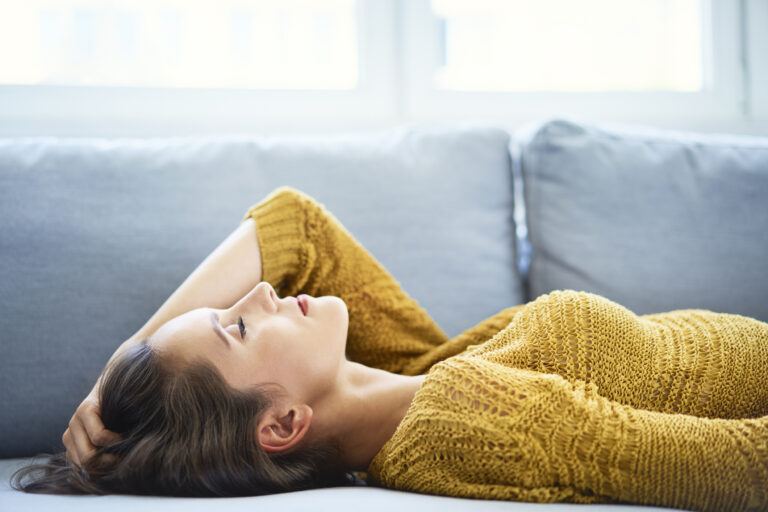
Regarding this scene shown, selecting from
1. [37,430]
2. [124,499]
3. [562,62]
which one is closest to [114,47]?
[37,430]

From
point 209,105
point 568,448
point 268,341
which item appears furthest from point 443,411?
point 209,105

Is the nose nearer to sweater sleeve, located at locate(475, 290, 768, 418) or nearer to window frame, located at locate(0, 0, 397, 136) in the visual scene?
sweater sleeve, located at locate(475, 290, 768, 418)

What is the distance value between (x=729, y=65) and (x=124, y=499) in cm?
215

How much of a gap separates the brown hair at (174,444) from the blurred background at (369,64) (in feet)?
3.54

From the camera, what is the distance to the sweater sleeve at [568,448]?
0.84 metres

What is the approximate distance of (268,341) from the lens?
1.05 meters

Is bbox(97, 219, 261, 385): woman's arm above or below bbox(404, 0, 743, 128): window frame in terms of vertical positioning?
below

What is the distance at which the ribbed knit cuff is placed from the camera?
129 cm

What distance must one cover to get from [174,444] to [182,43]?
1.39 metres

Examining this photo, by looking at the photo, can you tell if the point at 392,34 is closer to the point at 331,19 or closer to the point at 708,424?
the point at 331,19

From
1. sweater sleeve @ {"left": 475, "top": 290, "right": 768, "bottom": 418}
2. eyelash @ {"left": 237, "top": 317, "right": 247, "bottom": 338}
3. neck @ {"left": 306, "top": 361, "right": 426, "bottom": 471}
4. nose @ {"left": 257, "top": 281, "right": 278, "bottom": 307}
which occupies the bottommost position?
neck @ {"left": 306, "top": 361, "right": 426, "bottom": 471}

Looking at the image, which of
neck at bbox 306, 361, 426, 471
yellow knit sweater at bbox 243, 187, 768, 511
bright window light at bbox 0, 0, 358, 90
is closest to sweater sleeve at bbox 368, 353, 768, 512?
yellow knit sweater at bbox 243, 187, 768, 511

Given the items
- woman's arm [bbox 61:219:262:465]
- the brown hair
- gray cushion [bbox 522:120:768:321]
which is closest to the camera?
the brown hair

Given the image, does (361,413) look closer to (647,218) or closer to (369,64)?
(647,218)
